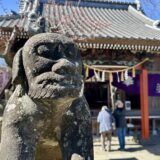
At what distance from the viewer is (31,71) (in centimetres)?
195

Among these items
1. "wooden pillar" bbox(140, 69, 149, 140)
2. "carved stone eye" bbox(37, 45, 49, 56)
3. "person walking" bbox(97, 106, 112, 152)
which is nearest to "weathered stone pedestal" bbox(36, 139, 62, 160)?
"carved stone eye" bbox(37, 45, 49, 56)

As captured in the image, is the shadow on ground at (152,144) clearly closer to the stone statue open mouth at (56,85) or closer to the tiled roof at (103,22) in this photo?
the tiled roof at (103,22)

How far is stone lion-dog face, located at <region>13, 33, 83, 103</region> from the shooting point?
6.06 feet

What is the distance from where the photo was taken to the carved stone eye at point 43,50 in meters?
1.94

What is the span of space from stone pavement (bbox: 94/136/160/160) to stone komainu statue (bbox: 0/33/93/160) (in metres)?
5.74

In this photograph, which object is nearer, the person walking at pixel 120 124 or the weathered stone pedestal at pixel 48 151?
the weathered stone pedestal at pixel 48 151

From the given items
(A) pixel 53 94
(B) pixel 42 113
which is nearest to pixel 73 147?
(B) pixel 42 113

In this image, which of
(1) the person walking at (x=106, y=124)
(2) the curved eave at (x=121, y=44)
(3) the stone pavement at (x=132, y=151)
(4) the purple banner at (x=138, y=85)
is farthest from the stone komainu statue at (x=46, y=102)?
(4) the purple banner at (x=138, y=85)

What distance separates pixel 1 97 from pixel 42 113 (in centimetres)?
145

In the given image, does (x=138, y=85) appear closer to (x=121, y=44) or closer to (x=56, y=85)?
(x=121, y=44)

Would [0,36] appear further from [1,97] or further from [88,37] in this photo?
[1,97]

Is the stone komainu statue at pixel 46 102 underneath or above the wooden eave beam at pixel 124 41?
underneath

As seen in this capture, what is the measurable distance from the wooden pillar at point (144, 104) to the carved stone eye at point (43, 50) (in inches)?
373

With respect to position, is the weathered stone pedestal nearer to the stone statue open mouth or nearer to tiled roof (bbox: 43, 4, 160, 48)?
the stone statue open mouth
